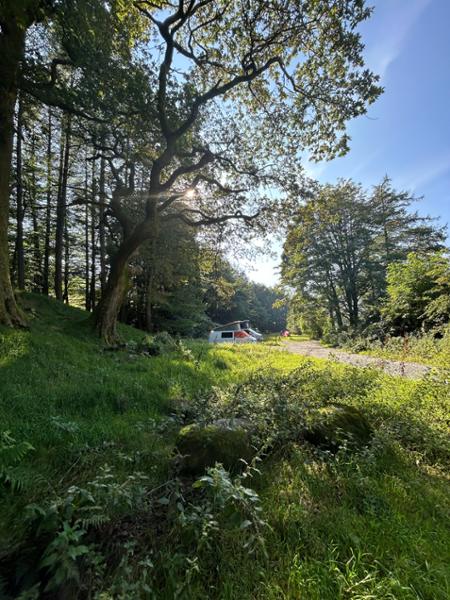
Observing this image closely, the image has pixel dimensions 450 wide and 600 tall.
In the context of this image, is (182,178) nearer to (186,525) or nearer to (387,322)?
(186,525)

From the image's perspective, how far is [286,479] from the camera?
254 cm

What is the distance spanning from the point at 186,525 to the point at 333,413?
7.23 feet

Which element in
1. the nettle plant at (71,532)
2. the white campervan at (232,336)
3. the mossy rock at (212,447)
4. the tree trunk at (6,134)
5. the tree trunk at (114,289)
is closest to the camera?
the nettle plant at (71,532)

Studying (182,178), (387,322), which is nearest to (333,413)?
(182,178)

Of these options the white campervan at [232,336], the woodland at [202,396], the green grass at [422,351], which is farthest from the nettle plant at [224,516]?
the white campervan at [232,336]

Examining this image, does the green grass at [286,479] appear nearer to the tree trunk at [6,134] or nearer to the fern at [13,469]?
the fern at [13,469]

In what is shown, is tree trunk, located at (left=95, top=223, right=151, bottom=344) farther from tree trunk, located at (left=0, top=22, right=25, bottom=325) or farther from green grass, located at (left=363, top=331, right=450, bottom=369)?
green grass, located at (left=363, top=331, right=450, bottom=369)

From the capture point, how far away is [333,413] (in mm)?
3285

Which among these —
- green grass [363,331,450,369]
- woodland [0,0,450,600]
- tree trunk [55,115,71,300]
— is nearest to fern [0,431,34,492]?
woodland [0,0,450,600]

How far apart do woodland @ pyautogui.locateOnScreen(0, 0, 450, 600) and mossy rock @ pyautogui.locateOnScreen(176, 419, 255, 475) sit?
2cm

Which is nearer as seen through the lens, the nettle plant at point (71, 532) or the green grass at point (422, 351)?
the nettle plant at point (71, 532)

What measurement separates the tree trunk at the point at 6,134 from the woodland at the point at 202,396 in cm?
5

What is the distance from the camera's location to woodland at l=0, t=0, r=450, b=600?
5.32 feet

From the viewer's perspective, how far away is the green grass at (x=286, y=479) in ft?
5.19
